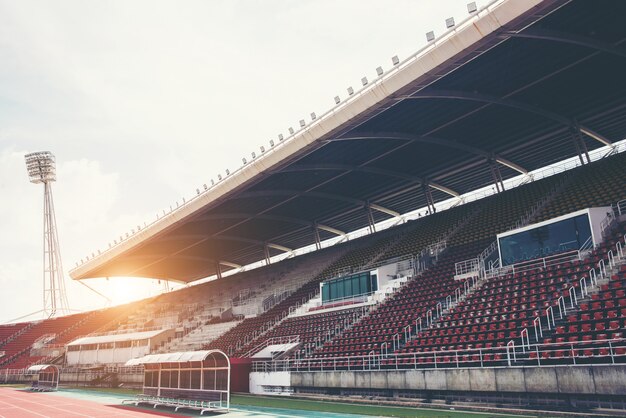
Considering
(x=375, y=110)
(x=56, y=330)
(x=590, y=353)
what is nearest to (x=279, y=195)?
(x=375, y=110)

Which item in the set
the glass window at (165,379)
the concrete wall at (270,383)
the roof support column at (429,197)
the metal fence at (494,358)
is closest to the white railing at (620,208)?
the metal fence at (494,358)

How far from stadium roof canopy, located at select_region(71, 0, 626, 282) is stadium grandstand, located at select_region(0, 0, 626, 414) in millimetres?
127

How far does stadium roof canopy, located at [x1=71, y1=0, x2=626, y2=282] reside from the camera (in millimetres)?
21500

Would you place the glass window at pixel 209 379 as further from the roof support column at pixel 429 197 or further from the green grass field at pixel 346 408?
the roof support column at pixel 429 197

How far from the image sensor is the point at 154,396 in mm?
25141

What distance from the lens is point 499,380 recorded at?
1727 centimetres

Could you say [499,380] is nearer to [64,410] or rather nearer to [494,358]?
[494,358]

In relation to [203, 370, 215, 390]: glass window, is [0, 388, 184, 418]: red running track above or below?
below

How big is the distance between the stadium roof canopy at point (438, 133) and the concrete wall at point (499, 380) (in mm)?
12116

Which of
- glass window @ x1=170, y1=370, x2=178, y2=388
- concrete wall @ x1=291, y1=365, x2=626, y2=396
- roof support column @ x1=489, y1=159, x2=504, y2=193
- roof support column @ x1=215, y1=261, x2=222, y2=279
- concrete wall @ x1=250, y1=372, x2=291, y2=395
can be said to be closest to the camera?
concrete wall @ x1=291, y1=365, x2=626, y2=396

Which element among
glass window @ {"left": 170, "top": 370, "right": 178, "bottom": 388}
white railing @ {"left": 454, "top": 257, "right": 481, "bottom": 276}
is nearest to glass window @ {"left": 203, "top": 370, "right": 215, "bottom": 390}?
glass window @ {"left": 170, "top": 370, "right": 178, "bottom": 388}

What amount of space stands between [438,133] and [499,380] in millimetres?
17874

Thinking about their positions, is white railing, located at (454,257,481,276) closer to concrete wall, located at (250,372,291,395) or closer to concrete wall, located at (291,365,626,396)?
concrete wall, located at (291,365,626,396)

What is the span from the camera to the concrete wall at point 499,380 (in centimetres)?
1462
